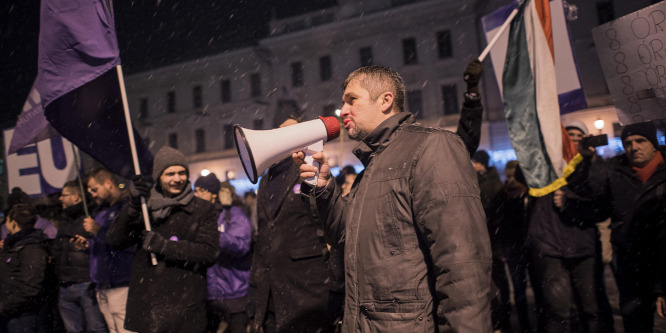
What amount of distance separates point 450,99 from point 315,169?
78.2ft

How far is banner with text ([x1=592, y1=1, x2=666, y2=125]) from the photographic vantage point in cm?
367

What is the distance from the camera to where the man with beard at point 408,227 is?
1.66 m

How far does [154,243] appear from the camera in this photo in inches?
124

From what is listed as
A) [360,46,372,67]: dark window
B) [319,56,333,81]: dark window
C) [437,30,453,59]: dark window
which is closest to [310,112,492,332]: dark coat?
[437,30,453,59]: dark window

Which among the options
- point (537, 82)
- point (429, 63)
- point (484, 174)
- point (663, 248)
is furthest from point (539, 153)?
point (429, 63)

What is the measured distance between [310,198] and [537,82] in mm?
2740

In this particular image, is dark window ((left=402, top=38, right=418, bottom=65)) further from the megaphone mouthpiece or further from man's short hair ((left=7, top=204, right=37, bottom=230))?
the megaphone mouthpiece

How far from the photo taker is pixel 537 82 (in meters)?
4.02

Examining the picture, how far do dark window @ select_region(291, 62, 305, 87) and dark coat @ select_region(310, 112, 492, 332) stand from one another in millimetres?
27000

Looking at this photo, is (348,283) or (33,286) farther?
(33,286)

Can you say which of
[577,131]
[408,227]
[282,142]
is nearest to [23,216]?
[282,142]

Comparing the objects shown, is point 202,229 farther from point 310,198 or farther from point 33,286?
point 33,286

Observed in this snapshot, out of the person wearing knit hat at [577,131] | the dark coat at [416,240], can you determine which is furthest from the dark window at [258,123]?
the dark coat at [416,240]

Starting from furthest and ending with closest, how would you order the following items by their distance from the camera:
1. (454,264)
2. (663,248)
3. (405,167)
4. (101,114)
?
(101,114), (663,248), (405,167), (454,264)
